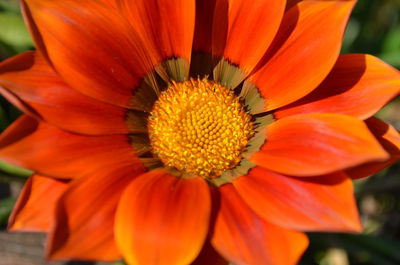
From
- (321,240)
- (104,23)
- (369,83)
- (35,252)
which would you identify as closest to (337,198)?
(369,83)

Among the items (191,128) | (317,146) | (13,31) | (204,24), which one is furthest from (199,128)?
(13,31)

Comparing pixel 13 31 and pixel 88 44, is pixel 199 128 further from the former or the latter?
pixel 13 31

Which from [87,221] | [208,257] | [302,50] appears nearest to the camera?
[87,221]

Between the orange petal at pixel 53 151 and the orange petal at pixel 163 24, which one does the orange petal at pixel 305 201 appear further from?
the orange petal at pixel 163 24

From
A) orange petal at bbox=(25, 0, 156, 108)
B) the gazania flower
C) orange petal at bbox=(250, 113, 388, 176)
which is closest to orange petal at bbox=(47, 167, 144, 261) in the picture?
the gazania flower

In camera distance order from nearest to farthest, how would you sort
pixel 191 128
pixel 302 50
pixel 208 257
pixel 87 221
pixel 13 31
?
pixel 87 221
pixel 208 257
pixel 302 50
pixel 191 128
pixel 13 31

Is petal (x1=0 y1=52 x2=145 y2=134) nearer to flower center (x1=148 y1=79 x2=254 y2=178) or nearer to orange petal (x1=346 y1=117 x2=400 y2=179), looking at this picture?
flower center (x1=148 y1=79 x2=254 y2=178)
